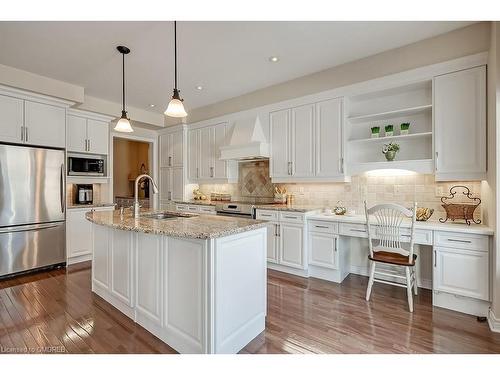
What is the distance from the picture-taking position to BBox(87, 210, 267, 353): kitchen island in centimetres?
169

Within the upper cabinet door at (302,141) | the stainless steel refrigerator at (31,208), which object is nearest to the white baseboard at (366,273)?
the upper cabinet door at (302,141)

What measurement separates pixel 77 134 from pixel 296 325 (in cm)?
445

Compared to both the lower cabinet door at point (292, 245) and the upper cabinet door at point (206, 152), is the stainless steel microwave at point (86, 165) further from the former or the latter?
the lower cabinet door at point (292, 245)

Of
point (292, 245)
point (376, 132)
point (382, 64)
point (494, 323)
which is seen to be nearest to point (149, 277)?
point (292, 245)

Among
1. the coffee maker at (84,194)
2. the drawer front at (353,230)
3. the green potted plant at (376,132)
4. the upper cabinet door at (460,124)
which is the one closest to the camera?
the upper cabinet door at (460,124)

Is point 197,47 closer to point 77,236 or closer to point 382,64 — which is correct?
point 382,64

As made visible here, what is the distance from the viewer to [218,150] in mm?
4879

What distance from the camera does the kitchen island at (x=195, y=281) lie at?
66.7 inches

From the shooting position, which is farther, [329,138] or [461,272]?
[329,138]

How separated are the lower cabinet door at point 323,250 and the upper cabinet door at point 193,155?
284cm

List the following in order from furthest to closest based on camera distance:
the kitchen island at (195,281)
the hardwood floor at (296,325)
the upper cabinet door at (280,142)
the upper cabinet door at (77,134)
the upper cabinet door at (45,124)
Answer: the upper cabinet door at (77,134) → the upper cabinet door at (280,142) → the upper cabinet door at (45,124) → the hardwood floor at (296,325) → the kitchen island at (195,281)

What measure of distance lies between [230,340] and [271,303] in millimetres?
938

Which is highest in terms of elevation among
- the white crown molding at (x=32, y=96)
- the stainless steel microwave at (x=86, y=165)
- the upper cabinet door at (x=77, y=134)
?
the white crown molding at (x=32, y=96)
